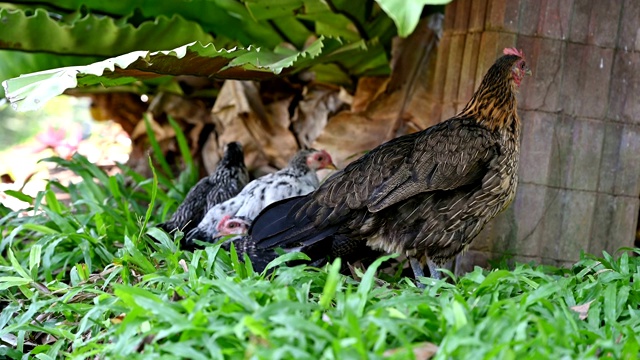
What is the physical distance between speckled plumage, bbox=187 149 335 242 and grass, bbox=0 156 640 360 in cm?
69

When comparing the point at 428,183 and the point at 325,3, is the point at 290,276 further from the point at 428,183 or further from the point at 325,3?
the point at 325,3

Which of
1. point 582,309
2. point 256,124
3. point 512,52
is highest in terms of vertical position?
point 512,52

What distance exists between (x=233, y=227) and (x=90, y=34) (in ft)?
4.48

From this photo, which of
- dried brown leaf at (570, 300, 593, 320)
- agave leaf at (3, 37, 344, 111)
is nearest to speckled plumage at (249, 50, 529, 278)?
agave leaf at (3, 37, 344, 111)

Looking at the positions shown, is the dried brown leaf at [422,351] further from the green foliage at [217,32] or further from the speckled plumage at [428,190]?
the green foliage at [217,32]

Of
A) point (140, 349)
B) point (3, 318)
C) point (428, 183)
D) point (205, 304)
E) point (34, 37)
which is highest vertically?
point (34, 37)

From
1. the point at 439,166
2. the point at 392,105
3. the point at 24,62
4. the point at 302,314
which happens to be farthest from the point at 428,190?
the point at 24,62

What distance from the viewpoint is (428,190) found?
3420 millimetres

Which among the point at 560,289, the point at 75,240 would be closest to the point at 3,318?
the point at 75,240

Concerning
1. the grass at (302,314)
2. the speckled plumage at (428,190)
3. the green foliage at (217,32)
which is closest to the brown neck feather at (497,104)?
the speckled plumage at (428,190)

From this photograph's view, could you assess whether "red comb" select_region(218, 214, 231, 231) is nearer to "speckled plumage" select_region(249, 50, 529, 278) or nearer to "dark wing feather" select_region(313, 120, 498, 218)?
"speckled plumage" select_region(249, 50, 529, 278)

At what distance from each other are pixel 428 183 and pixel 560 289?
0.81m

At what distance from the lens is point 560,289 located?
2768 millimetres

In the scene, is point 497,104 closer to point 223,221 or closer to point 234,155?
point 223,221
